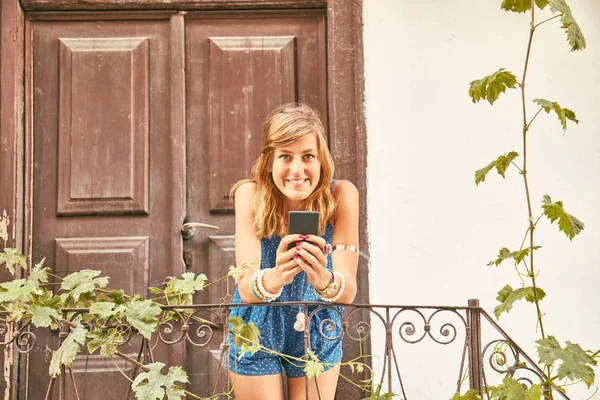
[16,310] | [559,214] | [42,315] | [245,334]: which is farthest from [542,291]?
[16,310]

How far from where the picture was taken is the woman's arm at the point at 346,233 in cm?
288

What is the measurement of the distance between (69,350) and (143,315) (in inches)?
10.6

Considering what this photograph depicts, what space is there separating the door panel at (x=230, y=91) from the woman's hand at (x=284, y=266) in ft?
4.58

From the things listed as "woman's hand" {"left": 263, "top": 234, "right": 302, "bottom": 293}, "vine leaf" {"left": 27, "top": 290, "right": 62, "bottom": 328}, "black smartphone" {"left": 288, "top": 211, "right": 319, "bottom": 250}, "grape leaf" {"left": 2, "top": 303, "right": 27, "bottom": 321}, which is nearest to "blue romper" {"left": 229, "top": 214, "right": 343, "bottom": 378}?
"woman's hand" {"left": 263, "top": 234, "right": 302, "bottom": 293}

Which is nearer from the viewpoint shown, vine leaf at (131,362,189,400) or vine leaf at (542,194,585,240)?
vine leaf at (131,362,189,400)

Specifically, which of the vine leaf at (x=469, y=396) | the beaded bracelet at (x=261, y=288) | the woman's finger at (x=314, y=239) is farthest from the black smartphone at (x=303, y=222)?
the vine leaf at (x=469, y=396)

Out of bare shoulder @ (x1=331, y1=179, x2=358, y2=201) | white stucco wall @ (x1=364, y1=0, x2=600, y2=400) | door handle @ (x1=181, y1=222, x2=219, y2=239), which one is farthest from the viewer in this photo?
door handle @ (x1=181, y1=222, x2=219, y2=239)

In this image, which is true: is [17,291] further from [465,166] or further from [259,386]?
[465,166]

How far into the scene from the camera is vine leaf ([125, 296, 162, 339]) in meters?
2.67

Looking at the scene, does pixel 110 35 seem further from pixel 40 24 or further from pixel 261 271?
pixel 261 271

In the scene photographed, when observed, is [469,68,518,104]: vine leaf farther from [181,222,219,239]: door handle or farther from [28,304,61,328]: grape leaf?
[28,304,61,328]: grape leaf

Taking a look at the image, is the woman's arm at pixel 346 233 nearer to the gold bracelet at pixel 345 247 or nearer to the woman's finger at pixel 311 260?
the gold bracelet at pixel 345 247

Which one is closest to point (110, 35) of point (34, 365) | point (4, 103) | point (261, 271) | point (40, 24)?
point (40, 24)

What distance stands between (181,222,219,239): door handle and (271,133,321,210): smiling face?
126 cm
